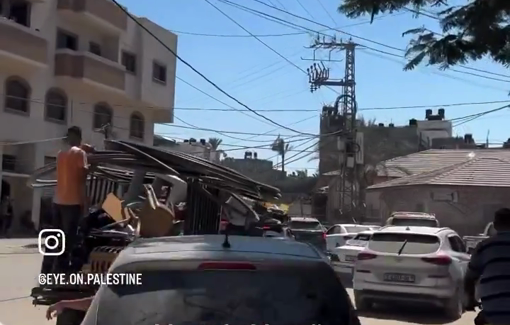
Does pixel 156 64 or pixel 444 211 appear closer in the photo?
pixel 444 211

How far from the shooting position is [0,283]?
14117 millimetres

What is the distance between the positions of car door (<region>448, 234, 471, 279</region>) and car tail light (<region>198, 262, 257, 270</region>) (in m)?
9.36

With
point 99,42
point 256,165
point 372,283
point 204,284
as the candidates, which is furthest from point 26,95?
point 256,165

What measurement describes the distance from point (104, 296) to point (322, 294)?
1333mm

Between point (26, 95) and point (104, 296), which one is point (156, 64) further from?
point (104, 296)

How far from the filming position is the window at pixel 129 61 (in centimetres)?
3812

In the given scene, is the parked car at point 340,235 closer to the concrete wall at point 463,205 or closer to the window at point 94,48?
the concrete wall at point 463,205

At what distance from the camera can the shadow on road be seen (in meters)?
12.9

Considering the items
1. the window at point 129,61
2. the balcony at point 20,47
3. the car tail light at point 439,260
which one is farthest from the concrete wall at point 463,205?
the car tail light at point 439,260

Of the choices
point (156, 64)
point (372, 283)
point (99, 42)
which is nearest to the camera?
point (372, 283)

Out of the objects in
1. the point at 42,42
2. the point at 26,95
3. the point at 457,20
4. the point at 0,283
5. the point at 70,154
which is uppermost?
the point at 42,42

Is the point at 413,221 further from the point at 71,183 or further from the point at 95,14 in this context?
the point at 95,14

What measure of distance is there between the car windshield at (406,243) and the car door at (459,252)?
470 millimetres

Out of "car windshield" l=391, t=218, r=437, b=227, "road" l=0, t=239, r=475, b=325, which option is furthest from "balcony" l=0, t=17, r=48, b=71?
"car windshield" l=391, t=218, r=437, b=227
